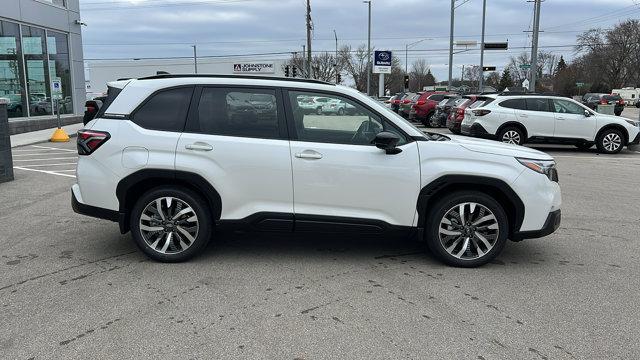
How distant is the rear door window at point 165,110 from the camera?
4.95 meters

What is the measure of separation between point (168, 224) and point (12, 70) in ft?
63.6

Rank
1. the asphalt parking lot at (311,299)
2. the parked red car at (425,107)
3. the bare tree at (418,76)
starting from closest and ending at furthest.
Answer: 1. the asphalt parking lot at (311,299)
2. the parked red car at (425,107)
3. the bare tree at (418,76)

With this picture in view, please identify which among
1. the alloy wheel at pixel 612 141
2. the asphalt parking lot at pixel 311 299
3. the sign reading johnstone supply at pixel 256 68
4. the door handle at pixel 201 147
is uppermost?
the sign reading johnstone supply at pixel 256 68

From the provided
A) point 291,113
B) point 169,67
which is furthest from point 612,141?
point 169,67

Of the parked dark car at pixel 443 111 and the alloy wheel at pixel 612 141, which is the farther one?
the parked dark car at pixel 443 111

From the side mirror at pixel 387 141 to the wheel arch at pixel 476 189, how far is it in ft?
1.55

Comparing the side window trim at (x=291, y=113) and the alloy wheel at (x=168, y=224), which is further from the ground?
the side window trim at (x=291, y=113)

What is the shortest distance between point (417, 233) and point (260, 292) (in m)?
1.59

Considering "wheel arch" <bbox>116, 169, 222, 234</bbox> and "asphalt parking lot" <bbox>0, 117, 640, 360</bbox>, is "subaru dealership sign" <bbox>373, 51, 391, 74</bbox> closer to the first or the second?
"asphalt parking lot" <bbox>0, 117, 640, 360</bbox>

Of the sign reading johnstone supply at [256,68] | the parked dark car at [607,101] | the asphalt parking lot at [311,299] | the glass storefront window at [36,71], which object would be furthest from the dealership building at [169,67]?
the asphalt parking lot at [311,299]

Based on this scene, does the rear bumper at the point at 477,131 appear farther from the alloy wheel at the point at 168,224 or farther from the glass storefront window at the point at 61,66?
the glass storefront window at the point at 61,66

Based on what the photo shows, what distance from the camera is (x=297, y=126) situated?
490 centimetres

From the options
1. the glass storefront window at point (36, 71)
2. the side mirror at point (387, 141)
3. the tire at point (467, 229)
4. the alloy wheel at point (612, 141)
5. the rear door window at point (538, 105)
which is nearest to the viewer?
the side mirror at point (387, 141)

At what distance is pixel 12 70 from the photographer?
20500 millimetres
